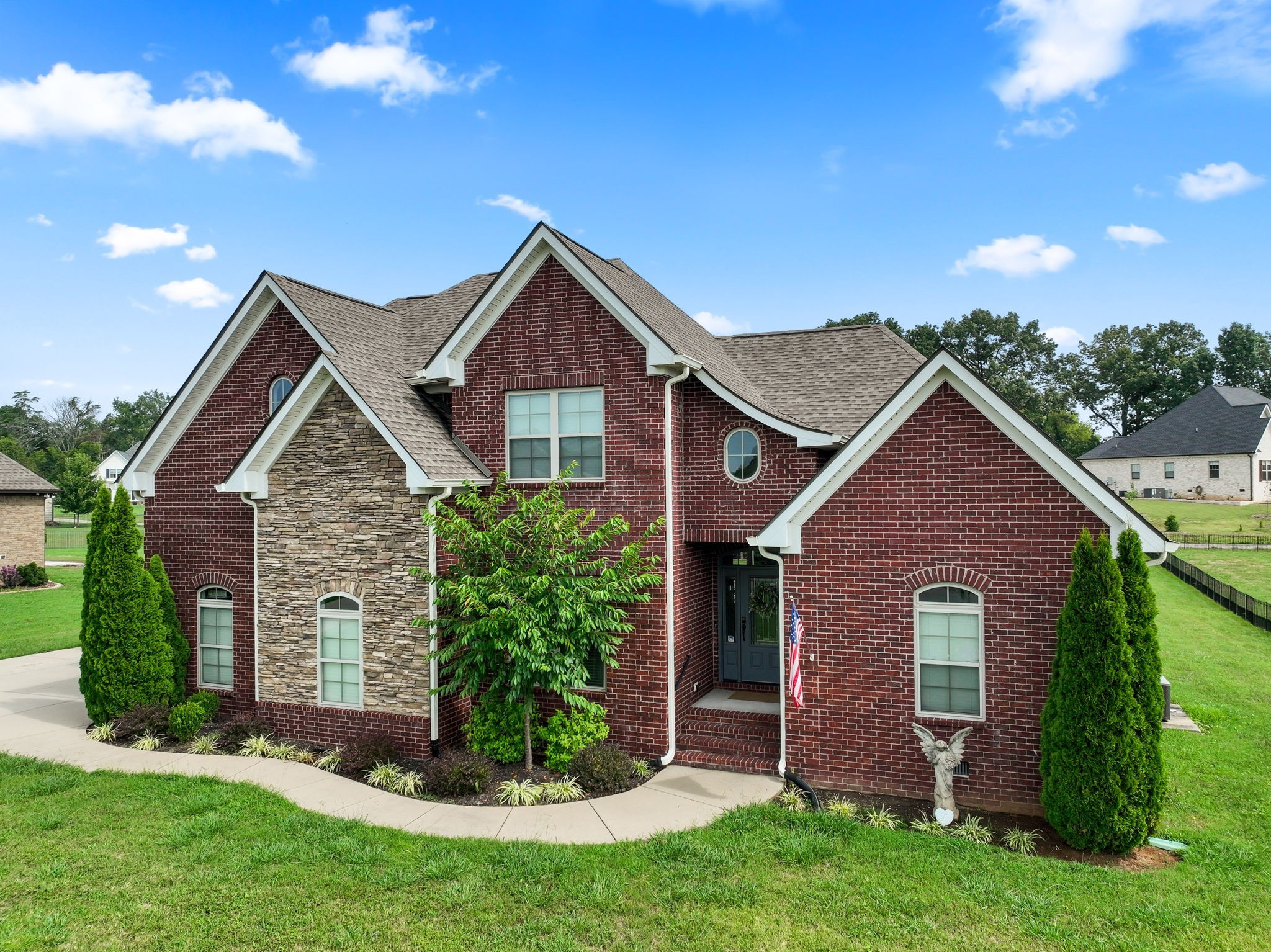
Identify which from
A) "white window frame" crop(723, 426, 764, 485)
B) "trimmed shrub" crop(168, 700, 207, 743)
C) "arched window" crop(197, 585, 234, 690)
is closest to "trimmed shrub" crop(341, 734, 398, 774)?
"trimmed shrub" crop(168, 700, 207, 743)

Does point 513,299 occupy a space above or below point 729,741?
above

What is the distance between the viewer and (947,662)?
35.6 ft

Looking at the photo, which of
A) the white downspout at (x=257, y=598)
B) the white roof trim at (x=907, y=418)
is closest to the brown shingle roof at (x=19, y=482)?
the white downspout at (x=257, y=598)

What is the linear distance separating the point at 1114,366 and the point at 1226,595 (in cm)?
7054

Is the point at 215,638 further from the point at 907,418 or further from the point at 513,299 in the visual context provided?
the point at 907,418

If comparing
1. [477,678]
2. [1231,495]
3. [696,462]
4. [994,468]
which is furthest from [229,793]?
[1231,495]

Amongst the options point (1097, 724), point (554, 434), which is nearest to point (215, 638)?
point (554, 434)

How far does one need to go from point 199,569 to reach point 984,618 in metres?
13.7

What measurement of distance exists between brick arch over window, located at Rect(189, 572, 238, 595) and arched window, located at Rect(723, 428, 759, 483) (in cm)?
938

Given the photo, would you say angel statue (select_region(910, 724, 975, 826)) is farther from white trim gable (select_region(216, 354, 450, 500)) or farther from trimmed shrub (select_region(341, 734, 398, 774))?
white trim gable (select_region(216, 354, 450, 500))

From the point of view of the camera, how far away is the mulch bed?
8.80 m

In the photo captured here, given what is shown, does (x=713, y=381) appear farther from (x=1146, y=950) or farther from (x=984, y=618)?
(x=1146, y=950)

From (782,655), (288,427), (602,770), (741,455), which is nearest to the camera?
(602,770)

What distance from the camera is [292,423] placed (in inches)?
521
